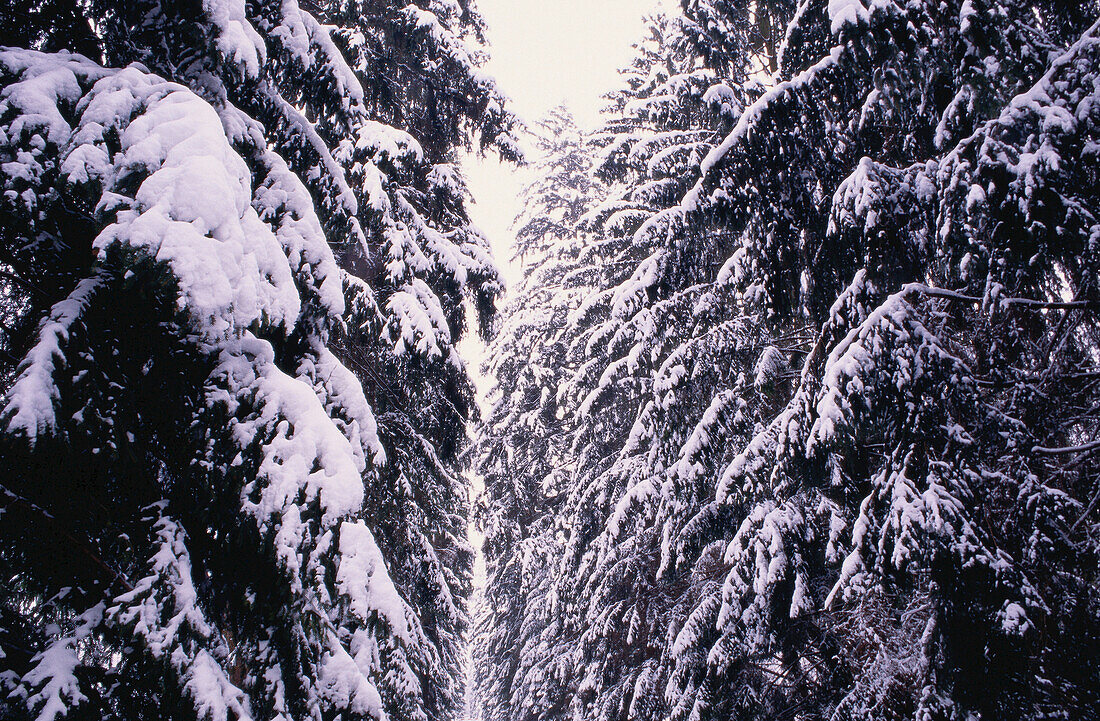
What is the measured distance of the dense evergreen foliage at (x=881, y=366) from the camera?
3.18 meters

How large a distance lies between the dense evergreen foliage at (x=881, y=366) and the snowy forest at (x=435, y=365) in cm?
3

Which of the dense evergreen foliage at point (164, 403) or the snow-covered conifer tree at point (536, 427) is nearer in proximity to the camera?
A: the dense evergreen foliage at point (164, 403)

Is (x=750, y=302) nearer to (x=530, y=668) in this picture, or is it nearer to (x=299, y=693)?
(x=299, y=693)

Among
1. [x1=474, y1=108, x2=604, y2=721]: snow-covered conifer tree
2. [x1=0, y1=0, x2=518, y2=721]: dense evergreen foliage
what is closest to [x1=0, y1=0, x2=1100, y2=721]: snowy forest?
[x1=0, y1=0, x2=518, y2=721]: dense evergreen foliage

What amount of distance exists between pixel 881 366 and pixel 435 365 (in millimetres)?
4684

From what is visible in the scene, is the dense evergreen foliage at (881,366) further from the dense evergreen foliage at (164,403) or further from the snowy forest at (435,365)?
the dense evergreen foliage at (164,403)

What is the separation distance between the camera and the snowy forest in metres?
2.25

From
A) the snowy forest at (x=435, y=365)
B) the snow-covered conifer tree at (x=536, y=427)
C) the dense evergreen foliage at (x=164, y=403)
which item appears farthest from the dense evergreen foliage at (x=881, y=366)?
the snow-covered conifer tree at (x=536, y=427)

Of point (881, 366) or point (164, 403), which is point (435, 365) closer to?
point (164, 403)

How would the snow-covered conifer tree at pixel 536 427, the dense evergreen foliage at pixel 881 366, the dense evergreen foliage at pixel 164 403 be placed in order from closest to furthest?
the dense evergreen foliage at pixel 164 403 < the dense evergreen foliage at pixel 881 366 < the snow-covered conifer tree at pixel 536 427

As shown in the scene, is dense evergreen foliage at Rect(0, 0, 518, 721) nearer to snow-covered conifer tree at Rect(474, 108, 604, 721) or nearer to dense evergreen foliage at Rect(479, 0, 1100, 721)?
dense evergreen foliage at Rect(479, 0, 1100, 721)

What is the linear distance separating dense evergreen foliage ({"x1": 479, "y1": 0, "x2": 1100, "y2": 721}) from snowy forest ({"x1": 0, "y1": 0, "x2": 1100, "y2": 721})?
3 cm

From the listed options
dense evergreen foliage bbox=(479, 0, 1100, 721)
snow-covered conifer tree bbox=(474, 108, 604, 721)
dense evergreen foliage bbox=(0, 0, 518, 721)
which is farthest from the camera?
snow-covered conifer tree bbox=(474, 108, 604, 721)

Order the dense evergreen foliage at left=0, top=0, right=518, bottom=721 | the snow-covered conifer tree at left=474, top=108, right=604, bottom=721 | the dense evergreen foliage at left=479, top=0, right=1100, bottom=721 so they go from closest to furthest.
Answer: the dense evergreen foliage at left=0, top=0, right=518, bottom=721
the dense evergreen foliage at left=479, top=0, right=1100, bottom=721
the snow-covered conifer tree at left=474, top=108, right=604, bottom=721
